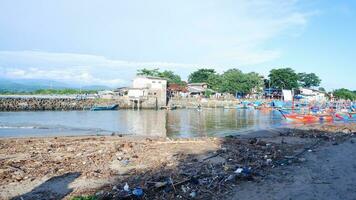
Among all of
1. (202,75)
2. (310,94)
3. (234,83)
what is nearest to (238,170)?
(234,83)

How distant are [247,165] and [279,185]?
231cm

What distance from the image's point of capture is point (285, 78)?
91.4 m

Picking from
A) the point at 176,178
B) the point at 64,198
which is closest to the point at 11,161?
the point at 64,198

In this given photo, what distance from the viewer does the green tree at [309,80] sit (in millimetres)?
108000

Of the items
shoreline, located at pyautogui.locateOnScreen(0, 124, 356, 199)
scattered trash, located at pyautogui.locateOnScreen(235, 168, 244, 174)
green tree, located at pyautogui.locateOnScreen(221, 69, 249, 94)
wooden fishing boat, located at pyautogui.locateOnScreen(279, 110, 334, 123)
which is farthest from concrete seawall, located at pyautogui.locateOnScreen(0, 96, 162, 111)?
scattered trash, located at pyautogui.locateOnScreen(235, 168, 244, 174)

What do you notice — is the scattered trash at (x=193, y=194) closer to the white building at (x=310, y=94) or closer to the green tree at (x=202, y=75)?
the white building at (x=310, y=94)

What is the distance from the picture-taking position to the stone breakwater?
61497 mm

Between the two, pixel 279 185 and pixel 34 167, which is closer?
pixel 279 185

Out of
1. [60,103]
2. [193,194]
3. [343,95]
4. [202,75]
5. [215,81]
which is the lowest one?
[193,194]

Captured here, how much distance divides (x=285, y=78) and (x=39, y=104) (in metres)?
62.9

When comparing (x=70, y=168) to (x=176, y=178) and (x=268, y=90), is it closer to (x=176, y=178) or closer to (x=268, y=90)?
(x=176, y=178)

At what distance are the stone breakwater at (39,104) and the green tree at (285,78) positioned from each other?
5090 centimetres

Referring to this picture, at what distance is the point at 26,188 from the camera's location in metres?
9.46

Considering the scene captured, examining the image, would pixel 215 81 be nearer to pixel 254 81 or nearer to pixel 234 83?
pixel 234 83
